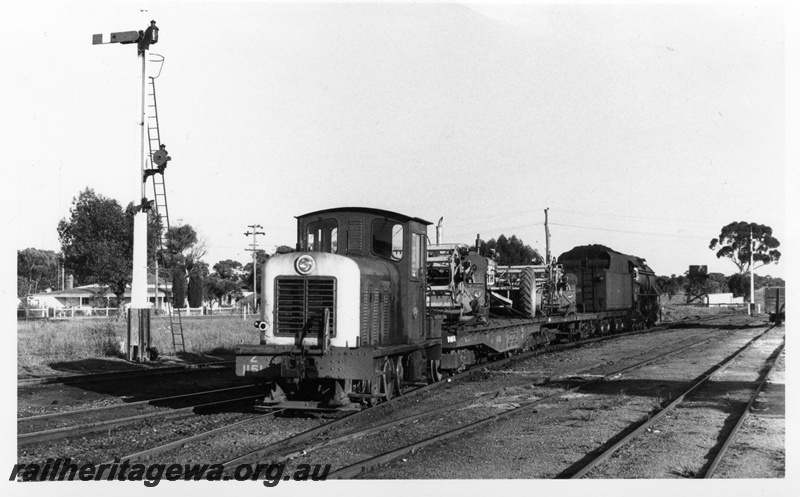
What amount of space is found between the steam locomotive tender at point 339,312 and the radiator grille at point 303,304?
0.01 m

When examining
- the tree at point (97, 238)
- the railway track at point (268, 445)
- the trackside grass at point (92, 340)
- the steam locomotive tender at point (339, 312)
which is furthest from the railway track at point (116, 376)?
the tree at point (97, 238)

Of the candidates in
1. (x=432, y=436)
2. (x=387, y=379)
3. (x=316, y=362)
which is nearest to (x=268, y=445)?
(x=316, y=362)

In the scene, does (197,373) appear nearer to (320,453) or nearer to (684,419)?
(320,453)

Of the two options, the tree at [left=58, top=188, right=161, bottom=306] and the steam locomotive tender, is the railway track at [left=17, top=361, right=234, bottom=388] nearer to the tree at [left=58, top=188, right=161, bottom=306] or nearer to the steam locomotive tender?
the steam locomotive tender

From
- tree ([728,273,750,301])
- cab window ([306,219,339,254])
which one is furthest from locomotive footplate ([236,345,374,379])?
tree ([728,273,750,301])

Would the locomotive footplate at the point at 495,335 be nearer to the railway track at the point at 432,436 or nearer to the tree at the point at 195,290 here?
the railway track at the point at 432,436

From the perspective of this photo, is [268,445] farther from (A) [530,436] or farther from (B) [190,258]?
(B) [190,258]

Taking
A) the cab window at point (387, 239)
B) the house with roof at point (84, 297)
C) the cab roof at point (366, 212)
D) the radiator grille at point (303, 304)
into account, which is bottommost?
the house with roof at point (84, 297)

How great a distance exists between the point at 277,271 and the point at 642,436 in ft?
17.4

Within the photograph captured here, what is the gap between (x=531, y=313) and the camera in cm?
2069

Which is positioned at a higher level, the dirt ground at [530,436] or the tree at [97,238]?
the tree at [97,238]

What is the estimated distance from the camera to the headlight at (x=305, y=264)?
10109 mm

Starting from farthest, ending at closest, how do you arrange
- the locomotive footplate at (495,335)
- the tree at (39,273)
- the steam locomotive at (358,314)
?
the tree at (39,273) < the locomotive footplate at (495,335) < the steam locomotive at (358,314)
